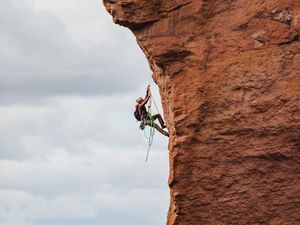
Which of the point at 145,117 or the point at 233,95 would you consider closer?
the point at 233,95

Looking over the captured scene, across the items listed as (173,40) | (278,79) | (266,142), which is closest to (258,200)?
(266,142)

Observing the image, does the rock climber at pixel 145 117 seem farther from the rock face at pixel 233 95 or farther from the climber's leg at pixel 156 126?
the rock face at pixel 233 95

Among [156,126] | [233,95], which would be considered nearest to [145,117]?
[156,126]

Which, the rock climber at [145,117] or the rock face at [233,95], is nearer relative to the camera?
the rock face at [233,95]

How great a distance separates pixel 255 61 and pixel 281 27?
2.20 feet

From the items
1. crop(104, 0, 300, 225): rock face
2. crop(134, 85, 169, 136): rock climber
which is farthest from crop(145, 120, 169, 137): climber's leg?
crop(104, 0, 300, 225): rock face

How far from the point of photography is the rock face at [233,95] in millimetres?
14266

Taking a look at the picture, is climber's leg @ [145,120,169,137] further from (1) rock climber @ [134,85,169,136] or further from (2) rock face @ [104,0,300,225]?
(2) rock face @ [104,0,300,225]

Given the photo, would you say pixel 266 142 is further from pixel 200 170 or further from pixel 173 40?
pixel 173 40

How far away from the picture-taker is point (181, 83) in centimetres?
1451

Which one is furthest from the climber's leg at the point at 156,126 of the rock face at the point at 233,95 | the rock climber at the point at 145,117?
the rock face at the point at 233,95

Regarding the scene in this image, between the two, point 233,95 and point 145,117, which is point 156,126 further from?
point 233,95

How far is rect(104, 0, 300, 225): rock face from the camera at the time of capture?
46.8 feet

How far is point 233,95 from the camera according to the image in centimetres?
1432
